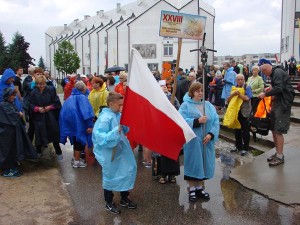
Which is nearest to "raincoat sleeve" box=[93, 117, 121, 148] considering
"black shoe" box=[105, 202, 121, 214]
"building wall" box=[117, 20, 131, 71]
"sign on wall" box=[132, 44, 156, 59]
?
"black shoe" box=[105, 202, 121, 214]

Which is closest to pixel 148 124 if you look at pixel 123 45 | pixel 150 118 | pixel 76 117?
pixel 150 118

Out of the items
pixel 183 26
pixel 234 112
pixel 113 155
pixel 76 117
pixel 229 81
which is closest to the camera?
pixel 113 155

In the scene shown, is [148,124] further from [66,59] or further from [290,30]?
[66,59]

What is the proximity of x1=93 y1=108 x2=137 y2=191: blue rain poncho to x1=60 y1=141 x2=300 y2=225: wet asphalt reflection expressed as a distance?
434 millimetres

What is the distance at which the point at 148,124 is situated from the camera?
428 centimetres

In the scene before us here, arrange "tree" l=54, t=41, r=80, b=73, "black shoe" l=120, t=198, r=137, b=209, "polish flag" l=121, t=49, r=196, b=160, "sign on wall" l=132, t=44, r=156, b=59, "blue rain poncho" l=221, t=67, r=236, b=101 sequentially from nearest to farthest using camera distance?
"polish flag" l=121, t=49, r=196, b=160 < "black shoe" l=120, t=198, r=137, b=209 < "blue rain poncho" l=221, t=67, r=236, b=101 < "sign on wall" l=132, t=44, r=156, b=59 < "tree" l=54, t=41, r=80, b=73

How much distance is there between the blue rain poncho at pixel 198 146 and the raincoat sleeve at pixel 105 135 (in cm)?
120

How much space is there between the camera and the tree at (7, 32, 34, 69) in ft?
161

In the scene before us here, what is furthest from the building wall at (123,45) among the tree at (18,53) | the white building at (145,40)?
the tree at (18,53)

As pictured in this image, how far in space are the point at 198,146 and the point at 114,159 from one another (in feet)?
4.10

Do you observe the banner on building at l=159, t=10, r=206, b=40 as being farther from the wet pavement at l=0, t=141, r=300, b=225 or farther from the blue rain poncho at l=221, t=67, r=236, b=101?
the blue rain poncho at l=221, t=67, r=236, b=101

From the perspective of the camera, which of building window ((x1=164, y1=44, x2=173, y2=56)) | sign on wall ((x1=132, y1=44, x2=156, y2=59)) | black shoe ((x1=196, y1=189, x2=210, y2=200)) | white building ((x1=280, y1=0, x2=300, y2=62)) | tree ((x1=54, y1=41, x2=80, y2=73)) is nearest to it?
black shoe ((x1=196, y1=189, x2=210, y2=200))

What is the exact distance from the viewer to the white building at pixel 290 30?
3077 cm

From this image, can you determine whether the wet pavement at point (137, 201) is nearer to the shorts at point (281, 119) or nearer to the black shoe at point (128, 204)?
the black shoe at point (128, 204)
